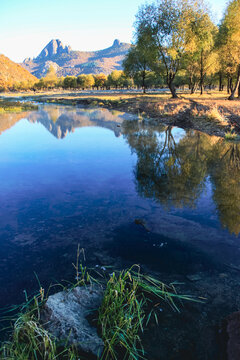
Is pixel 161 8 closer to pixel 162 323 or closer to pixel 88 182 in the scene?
pixel 88 182

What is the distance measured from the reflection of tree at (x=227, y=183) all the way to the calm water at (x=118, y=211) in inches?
1.4

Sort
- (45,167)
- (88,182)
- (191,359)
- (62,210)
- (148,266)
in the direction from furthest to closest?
1. (45,167)
2. (88,182)
3. (62,210)
4. (148,266)
5. (191,359)

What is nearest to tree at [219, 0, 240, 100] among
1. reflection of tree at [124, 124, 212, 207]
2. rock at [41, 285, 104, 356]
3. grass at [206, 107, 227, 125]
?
grass at [206, 107, 227, 125]

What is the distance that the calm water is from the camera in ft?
18.6

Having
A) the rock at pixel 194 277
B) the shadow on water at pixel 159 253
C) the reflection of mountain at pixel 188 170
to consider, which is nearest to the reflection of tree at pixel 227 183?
the reflection of mountain at pixel 188 170

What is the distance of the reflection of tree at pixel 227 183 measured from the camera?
7576mm

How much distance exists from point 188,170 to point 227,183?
2225 mm

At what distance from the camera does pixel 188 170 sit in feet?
39.5

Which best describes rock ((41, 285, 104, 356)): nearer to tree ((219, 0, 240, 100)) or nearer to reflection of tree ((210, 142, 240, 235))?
reflection of tree ((210, 142, 240, 235))

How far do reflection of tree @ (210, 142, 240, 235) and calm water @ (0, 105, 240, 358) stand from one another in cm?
4

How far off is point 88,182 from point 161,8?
37611 millimetres

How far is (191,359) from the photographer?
3.59m

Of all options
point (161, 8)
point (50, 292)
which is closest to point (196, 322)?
point (50, 292)

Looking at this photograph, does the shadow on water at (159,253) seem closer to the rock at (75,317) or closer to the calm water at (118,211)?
→ the calm water at (118,211)
